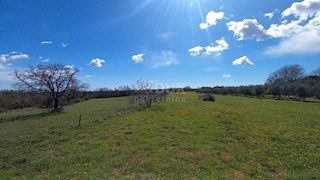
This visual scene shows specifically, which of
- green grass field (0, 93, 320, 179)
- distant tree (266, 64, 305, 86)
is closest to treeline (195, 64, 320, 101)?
distant tree (266, 64, 305, 86)

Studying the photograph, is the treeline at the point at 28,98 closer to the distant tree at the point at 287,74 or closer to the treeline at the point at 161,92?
the treeline at the point at 161,92

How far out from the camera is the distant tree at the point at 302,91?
6272cm

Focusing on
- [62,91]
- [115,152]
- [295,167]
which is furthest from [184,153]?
[62,91]

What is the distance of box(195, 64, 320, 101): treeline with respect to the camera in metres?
63.0

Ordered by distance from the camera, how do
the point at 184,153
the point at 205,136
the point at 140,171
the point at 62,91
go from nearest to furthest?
1. the point at 140,171
2. the point at 184,153
3. the point at 205,136
4. the point at 62,91

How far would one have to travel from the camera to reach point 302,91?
6325 centimetres

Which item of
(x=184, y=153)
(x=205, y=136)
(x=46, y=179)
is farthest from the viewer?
(x=205, y=136)

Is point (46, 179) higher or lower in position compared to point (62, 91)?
lower

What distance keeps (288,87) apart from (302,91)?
7.43 meters

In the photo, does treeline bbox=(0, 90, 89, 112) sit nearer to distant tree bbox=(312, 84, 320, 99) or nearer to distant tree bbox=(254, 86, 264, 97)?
distant tree bbox=(312, 84, 320, 99)

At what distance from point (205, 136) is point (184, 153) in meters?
3.98

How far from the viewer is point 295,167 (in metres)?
8.50

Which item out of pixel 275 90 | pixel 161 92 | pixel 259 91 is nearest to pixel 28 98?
pixel 161 92

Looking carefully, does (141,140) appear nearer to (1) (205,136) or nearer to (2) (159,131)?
(2) (159,131)
